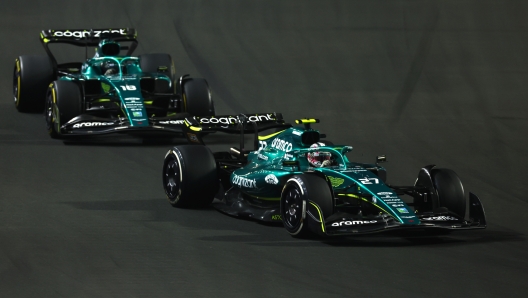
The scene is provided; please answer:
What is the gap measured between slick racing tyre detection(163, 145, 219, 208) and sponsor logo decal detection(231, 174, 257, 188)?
27cm

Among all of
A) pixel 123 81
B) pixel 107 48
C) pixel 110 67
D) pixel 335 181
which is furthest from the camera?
pixel 107 48

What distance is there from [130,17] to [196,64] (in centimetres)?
425

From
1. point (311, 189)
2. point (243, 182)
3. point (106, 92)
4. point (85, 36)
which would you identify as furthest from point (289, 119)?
point (311, 189)

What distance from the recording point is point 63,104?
20.4 m

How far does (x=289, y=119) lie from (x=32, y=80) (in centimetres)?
548

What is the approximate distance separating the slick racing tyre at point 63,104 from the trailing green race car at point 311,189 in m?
5.19

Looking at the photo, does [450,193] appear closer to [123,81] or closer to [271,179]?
[271,179]

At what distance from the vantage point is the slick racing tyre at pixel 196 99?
21.5 m

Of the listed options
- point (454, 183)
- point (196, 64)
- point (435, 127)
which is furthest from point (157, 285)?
point (196, 64)

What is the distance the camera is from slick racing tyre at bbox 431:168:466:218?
44.8 ft

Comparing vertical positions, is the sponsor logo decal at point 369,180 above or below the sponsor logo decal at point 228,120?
below

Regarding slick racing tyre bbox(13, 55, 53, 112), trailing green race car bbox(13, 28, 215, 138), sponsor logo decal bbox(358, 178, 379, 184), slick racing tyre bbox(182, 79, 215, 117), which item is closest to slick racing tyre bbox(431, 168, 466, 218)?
sponsor logo decal bbox(358, 178, 379, 184)

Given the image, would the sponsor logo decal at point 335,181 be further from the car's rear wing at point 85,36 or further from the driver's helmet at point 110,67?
the car's rear wing at point 85,36

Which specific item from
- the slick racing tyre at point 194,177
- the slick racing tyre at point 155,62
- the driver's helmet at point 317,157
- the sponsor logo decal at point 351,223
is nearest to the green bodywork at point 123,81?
the slick racing tyre at point 155,62
